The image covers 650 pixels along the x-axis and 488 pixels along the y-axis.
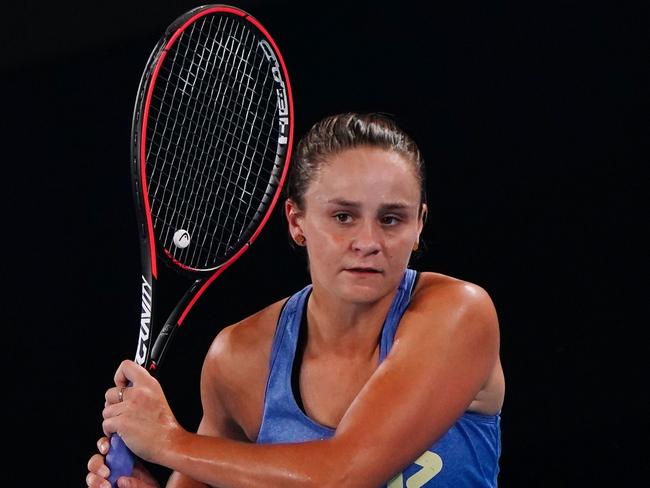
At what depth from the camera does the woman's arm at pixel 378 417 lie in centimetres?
155

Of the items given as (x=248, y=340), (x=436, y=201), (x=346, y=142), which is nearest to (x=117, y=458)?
(x=248, y=340)

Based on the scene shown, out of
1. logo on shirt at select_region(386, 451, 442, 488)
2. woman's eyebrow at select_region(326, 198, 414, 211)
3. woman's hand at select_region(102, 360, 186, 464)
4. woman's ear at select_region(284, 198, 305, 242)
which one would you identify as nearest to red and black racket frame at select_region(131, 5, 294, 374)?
woman's hand at select_region(102, 360, 186, 464)

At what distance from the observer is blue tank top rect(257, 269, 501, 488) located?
1804mm

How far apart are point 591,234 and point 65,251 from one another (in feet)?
4.65

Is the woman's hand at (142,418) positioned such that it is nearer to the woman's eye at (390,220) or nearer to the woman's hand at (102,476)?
the woman's hand at (102,476)

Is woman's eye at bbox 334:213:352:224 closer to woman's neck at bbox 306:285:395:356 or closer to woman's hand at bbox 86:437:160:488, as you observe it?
woman's neck at bbox 306:285:395:356

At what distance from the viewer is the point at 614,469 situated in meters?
2.66

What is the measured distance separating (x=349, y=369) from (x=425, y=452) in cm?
22

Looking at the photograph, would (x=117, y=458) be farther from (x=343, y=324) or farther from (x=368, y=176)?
(x=368, y=176)

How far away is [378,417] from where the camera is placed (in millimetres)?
1578

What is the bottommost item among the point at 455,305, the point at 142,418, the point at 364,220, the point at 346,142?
the point at 142,418

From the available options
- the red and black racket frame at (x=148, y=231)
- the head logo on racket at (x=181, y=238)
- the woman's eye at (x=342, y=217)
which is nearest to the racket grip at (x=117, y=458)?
the red and black racket frame at (x=148, y=231)

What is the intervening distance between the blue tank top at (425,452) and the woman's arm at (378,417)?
123 mm

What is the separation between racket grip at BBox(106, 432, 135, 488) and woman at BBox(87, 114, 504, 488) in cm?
1
